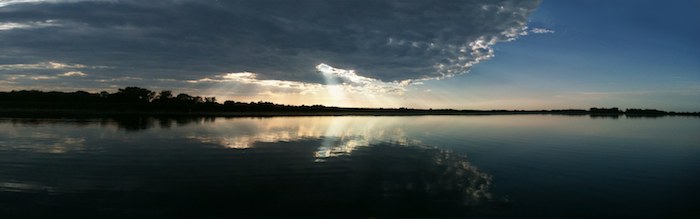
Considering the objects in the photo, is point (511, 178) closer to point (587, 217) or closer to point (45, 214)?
point (587, 217)

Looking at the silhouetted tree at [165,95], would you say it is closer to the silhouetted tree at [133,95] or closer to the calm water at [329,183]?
the silhouetted tree at [133,95]

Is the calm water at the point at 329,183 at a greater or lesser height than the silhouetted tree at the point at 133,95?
lesser

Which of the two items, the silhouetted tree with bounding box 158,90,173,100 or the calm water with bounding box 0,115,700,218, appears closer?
the calm water with bounding box 0,115,700,218

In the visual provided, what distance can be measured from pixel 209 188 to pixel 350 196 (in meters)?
6.05

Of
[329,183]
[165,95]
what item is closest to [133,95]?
[165,95]

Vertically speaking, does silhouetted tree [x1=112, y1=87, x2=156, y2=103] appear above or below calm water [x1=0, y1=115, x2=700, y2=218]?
above

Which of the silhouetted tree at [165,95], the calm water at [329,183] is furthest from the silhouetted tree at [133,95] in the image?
the calm water at [329,183]

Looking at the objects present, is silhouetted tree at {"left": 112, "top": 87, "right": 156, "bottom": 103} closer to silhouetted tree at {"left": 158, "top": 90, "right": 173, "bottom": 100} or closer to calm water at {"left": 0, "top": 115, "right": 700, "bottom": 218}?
silhouetted tree at {"left": 158, "top": 90, "right": 173, "bottom": 100}

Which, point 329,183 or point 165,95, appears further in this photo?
point 165,95

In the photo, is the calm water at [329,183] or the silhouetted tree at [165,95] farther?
the silhouetted tree at [165,95]

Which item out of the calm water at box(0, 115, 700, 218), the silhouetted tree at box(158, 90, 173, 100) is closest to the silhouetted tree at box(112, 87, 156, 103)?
the silhouetted tree at box(158, 90, 173, 100)

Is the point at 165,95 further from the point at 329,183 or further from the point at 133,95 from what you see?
the point at 329,183

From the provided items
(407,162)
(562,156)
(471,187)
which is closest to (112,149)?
(407,162)

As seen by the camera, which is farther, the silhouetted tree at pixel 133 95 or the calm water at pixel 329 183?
the silhouetted tree at pixel 133 95
